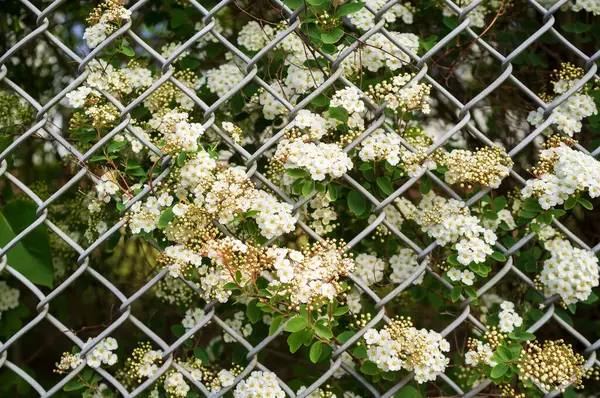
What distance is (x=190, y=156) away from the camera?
156 cm

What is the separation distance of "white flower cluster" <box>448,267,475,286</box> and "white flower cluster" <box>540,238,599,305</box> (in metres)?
0.21

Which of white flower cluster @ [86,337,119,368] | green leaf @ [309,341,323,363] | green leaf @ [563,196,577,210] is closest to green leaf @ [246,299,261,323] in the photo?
green leaf @ [309,341,323,363]

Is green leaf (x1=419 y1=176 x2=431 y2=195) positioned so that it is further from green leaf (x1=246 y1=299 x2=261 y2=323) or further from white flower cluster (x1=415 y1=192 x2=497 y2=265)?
green leaf (x1=246 y1=299 x2=261 y2=323)

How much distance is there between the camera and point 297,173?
61.9 inches

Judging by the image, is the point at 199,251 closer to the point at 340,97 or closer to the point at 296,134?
the point at 296,134

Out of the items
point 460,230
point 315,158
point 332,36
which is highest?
point 332,36

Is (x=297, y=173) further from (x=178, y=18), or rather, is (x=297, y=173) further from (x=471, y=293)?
(x=178, y=18)

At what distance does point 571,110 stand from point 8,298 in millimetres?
2045

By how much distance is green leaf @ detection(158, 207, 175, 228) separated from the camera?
5.09 feet

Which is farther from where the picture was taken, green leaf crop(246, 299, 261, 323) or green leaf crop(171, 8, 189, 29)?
green leaf crop(171, 8, 189, 29)

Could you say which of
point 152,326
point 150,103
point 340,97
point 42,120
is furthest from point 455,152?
point 152,326

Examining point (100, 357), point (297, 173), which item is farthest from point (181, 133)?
point (100, 357)

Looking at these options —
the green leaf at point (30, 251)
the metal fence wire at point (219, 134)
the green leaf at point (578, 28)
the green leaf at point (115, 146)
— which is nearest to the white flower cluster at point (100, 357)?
the metal fence wire at point (219, 134)

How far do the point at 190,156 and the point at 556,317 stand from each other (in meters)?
1.06
